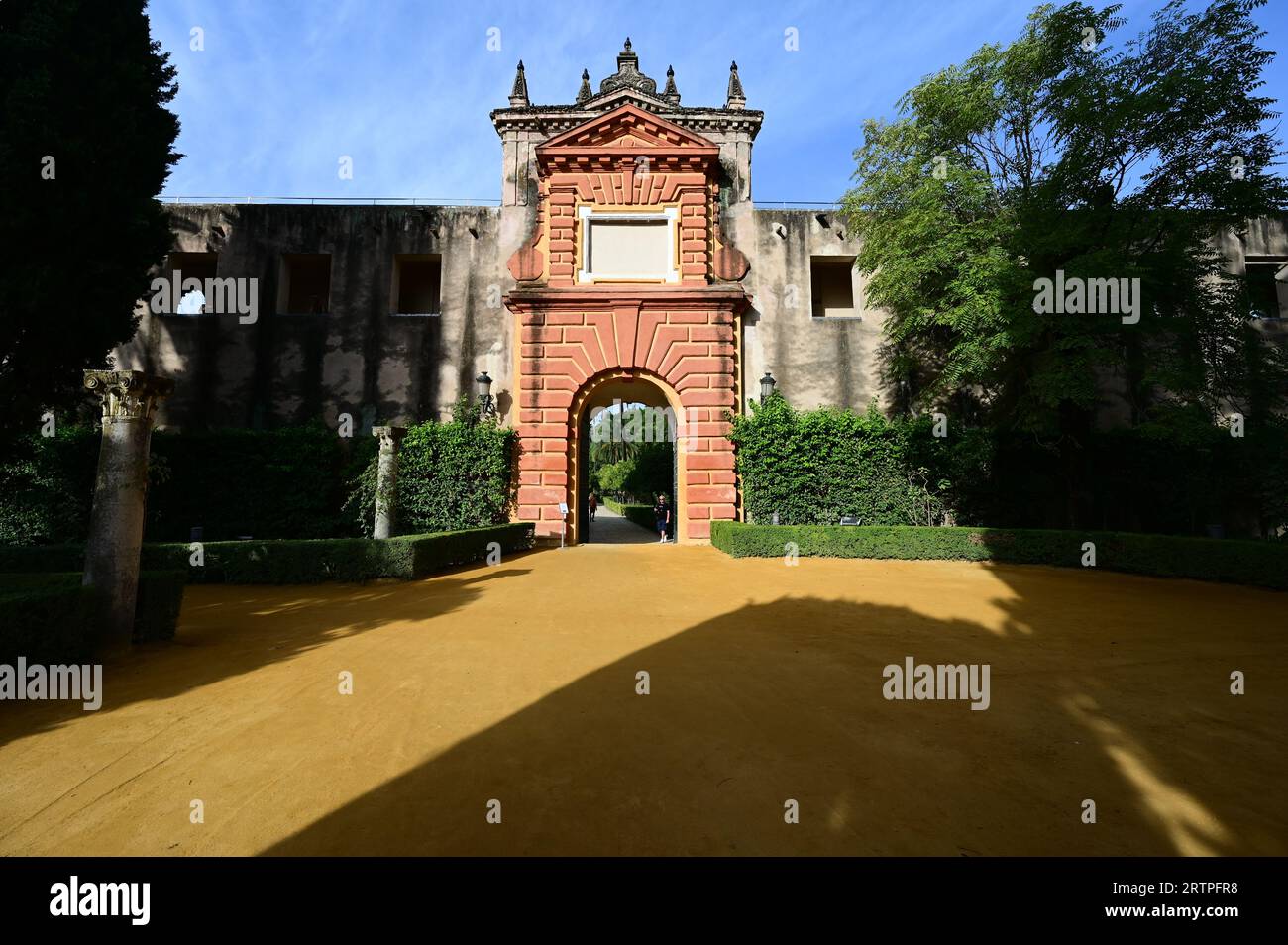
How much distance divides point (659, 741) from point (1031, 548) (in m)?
11.5

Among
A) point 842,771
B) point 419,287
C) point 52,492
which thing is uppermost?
point 419,287

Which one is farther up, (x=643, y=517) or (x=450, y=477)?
(x=450, y=477)

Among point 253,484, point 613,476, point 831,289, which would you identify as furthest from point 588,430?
point 613,476

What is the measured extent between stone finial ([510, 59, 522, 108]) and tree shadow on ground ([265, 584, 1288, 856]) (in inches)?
782

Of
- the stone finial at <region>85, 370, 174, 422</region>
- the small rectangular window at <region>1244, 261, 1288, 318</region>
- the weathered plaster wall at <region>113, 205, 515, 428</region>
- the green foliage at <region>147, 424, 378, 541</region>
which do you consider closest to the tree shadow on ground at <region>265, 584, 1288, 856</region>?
the stone finial at <region>85, 370, 174, 422</region>

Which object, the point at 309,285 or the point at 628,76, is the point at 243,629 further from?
the point at 628,76

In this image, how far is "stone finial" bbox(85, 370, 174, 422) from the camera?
5.48 meters

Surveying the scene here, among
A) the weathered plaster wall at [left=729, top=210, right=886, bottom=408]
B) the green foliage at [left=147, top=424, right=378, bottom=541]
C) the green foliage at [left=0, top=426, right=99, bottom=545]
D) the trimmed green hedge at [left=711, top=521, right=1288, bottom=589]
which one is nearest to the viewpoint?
the trimmed green hedge at [left=711, top=521, right=1288, bottom=589]

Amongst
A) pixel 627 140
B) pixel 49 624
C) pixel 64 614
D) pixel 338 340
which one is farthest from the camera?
pixel 338 340

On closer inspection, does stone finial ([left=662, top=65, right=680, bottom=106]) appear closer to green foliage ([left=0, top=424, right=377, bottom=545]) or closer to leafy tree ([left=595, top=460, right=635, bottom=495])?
green foliage ([left=0, top=424, right=377, bottom=545])

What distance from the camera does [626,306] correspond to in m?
15.1

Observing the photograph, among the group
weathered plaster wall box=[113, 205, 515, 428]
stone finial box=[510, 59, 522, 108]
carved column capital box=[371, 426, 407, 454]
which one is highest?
stone finial box=[510, 59, 522, 108]

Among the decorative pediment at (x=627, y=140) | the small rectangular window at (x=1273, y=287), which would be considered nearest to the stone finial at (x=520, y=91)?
the decorative pediment at (x=627, y=140)

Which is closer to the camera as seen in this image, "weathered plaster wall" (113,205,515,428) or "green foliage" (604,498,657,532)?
"weathered plaster wall" (113,205,515,428)
